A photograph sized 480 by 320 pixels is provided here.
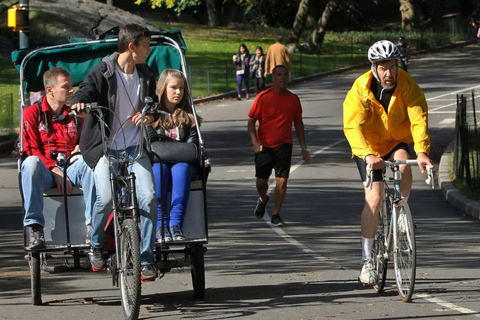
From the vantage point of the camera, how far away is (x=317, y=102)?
32094mm

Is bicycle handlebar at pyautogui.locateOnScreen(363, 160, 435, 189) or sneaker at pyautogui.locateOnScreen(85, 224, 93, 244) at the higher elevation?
bicycle handlebar at pyautogui.locateOnScreen(363, 160, 435, 189)

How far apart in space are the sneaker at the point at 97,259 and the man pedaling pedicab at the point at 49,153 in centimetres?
22

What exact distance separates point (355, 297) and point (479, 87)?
2841cm

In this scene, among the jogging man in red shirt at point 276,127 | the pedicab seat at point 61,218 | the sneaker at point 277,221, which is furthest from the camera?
the jogging man in red shirt at point 276,127

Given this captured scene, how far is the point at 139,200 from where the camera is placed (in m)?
7.84

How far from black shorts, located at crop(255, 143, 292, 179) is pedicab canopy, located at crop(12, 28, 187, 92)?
12.2 ft

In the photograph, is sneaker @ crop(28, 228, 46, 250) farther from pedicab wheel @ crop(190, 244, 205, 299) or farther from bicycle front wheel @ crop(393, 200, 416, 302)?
bicycle front wheel @ crop(393, 200, 416, 302)

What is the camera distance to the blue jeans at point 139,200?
779 centimetres

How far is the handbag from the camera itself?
853 centimetres

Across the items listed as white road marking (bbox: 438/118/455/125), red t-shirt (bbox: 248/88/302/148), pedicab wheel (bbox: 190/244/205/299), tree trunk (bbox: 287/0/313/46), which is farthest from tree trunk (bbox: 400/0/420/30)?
pedicab wheel (bbox: 190/244/205/299)

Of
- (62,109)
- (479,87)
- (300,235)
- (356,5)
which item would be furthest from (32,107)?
(356,5)

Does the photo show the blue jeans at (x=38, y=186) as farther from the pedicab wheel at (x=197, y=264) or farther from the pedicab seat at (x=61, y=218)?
the pedicab wheel at (x=197, y=264)

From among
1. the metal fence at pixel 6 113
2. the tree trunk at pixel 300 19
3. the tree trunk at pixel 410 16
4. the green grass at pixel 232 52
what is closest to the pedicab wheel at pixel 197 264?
the metal fence at pixel 6 113

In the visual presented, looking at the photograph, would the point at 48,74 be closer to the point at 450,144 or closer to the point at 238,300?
the point at 238,300
